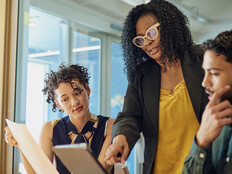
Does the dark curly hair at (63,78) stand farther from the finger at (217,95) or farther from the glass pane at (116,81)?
the finger at (217,95)

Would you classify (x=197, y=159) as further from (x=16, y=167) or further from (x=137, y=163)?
(x=16, y=167)

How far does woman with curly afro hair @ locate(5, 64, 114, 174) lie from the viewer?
164 cm

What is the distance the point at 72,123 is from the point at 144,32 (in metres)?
0.68

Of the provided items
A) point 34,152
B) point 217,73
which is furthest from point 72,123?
point 217,73

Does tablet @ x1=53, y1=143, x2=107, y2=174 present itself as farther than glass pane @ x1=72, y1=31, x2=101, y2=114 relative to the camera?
No

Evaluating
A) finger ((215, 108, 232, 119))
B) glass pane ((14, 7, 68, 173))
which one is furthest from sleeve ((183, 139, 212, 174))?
glass pane ((14, 7, 68, 173))

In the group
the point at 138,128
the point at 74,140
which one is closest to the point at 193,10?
the point at 138,128

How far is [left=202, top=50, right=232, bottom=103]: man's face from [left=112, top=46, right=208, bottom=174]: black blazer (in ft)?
1.06

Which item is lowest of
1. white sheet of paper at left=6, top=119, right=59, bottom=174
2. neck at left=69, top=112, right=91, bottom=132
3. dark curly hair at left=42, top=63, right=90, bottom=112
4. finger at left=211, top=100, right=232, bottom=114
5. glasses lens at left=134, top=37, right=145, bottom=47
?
white sheet of paper at left=6, top=119, right=59, bottom=174

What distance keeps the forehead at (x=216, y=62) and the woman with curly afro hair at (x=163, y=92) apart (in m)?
0.34

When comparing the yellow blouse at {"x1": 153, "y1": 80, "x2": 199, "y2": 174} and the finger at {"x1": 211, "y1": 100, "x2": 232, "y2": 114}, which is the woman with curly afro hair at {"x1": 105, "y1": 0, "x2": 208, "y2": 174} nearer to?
the yellow blouse at {"x1": 153, "y1": 80, "x2": 199, "y2": 174}

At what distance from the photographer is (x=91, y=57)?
2.40 meters

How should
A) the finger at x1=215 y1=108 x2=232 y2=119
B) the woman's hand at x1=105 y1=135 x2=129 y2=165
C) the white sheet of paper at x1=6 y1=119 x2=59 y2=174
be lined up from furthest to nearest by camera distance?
the white sheet of paper at x1=6 y1=119 x2=59 y2=174
the woman's hand at x1=105 y1=135 x2=129 y2=165
the finger at x1=215 y1=108 x2=232 y2=119

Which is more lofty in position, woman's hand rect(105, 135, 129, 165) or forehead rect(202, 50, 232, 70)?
forehead rect(202, 50, 232, 70)
